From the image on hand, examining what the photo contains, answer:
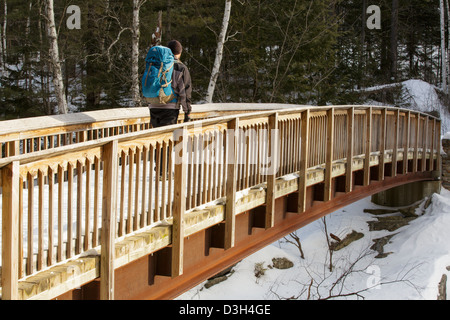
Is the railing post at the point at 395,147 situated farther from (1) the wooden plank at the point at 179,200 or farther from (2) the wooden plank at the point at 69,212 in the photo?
(2) the wooden plank at the point at 69,212

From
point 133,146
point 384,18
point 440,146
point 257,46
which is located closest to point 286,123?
point 133,146

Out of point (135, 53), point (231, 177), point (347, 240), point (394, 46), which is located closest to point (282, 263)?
point (347, 240)

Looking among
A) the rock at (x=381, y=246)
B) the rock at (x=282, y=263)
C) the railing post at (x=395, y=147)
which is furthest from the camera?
the rock at (x=282, y=263)

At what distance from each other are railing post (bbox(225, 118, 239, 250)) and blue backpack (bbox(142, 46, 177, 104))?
117cm

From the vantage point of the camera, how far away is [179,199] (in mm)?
Answer: 6426

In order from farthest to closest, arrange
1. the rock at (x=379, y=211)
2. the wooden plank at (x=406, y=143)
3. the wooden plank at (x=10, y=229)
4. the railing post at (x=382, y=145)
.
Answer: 1. the rock at (x=379, y=211)
2. the wooden plank at (x=406, y=143)
3. the railing post at (x=382, y=145)
4. the wooden plank at (x=10, y=229)

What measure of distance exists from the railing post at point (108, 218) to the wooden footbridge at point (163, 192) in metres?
0.01

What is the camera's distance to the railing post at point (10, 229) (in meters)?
4.14

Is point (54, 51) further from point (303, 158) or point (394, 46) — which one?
point (394, 46)

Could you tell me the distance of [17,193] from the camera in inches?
165

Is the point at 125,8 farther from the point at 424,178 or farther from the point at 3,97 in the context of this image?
the point at 424,178

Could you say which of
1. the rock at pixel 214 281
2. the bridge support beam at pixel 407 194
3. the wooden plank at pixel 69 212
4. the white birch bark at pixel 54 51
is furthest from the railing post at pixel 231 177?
the bridge support beam at pixel 407 194

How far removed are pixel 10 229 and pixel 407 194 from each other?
1819 cm
